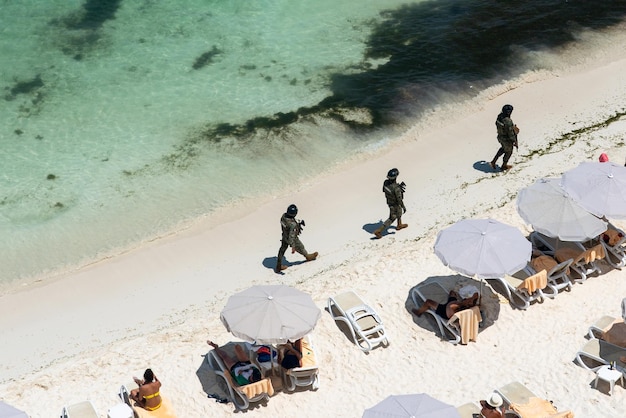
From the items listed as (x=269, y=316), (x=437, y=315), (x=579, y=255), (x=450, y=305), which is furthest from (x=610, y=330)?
(x=269, y=316)

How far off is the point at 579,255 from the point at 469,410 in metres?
4.50

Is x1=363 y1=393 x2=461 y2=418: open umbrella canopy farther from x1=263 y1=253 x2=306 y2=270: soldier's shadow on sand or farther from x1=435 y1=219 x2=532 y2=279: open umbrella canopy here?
x1=263 y1=253 x2=306 y2=270: soldier's shadow on sand

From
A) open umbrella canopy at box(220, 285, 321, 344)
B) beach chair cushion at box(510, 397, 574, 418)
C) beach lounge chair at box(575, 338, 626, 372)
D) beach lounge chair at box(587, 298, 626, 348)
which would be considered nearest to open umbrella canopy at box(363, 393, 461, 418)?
beach chair cushion at box(510, 397, 574, 418)

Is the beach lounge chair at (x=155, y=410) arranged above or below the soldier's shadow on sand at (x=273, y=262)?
above

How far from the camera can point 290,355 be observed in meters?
14.9

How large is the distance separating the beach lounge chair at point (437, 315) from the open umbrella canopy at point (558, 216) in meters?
2.18

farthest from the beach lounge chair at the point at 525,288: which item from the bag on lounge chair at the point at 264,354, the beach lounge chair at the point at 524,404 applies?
the bag on lounge chair at the point at 264,354

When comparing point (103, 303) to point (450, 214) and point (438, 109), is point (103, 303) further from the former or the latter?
point (438, 109)

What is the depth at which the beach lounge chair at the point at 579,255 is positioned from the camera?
17062 mm

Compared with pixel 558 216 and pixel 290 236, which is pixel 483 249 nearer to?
pixel 558 216

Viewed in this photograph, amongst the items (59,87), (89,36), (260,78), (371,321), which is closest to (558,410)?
(371,321)

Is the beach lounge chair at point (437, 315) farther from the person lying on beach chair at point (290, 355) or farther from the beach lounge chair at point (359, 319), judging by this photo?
the person lying on beach chair at point (290, 355)

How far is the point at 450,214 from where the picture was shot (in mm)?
19844

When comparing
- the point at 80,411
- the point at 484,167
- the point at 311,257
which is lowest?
the point at 80,411
